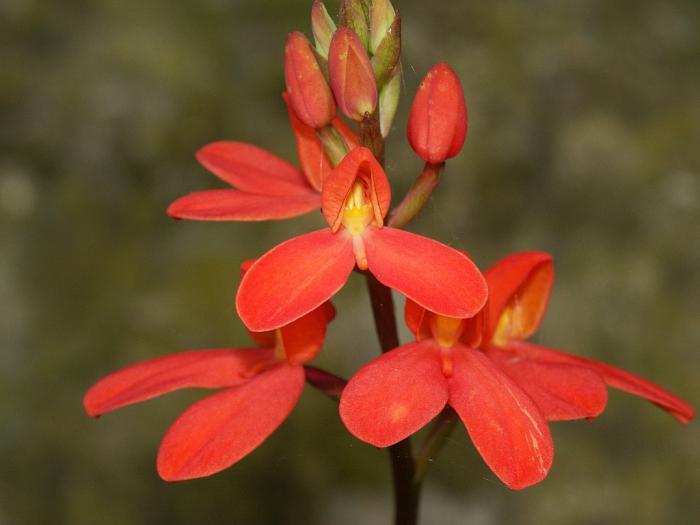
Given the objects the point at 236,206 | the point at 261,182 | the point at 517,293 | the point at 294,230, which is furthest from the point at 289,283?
the point at 294,230

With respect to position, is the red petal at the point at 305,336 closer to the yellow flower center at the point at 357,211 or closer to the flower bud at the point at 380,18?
the yellow flower center at the point at 357,211

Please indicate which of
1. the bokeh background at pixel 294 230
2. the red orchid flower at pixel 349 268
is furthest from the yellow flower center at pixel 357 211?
the bokeh background at pixel 294 230

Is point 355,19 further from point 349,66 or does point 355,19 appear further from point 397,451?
point 397,451

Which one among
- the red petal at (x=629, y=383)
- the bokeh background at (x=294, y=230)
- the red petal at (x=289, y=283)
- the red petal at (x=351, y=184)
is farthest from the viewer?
the bokeh background at (x=294, y=230)

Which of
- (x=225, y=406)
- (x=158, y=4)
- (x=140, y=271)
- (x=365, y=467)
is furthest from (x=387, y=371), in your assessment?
(x=158, y=4)

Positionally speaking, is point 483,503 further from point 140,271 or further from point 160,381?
point 160,381

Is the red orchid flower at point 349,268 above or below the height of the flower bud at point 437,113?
below

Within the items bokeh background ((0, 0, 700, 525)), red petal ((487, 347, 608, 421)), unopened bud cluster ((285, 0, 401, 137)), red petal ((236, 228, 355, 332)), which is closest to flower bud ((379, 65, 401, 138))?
unopened bud cluster ((285, 0, 401, 137))
